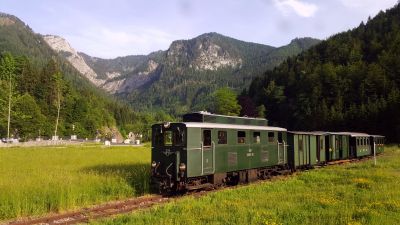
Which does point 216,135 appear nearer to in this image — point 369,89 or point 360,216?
point 360,216

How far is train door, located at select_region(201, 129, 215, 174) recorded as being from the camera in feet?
60.7

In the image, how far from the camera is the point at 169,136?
18.8 meters

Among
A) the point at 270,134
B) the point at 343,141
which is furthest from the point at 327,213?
the point at 343,141

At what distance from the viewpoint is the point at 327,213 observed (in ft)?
41.2

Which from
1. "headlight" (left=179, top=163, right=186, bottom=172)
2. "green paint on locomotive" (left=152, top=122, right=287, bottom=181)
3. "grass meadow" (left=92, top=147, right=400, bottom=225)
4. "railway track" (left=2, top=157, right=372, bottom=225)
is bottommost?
"railway track" (left=2, top=157, right=372, bottom=225)

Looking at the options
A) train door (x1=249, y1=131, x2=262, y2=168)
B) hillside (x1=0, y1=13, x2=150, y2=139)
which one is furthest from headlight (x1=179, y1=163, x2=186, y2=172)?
hillside (x1=0, y1=13, x2=150, y2=139)

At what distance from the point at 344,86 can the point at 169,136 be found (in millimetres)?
106453

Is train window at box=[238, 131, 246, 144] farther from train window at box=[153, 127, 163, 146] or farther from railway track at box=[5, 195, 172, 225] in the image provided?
railway track at box=[5, 195, 172, 225]

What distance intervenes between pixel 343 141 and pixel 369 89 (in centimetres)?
7675

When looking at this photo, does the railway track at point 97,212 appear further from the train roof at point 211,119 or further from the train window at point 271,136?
the train window at point 271,136

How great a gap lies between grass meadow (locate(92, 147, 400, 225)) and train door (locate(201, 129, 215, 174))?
1.68 meters

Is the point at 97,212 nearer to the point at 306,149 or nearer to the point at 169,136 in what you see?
the point at 169,136

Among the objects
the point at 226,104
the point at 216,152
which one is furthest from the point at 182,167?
the point at 226,104

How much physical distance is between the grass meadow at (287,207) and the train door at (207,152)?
1679 millimetres
